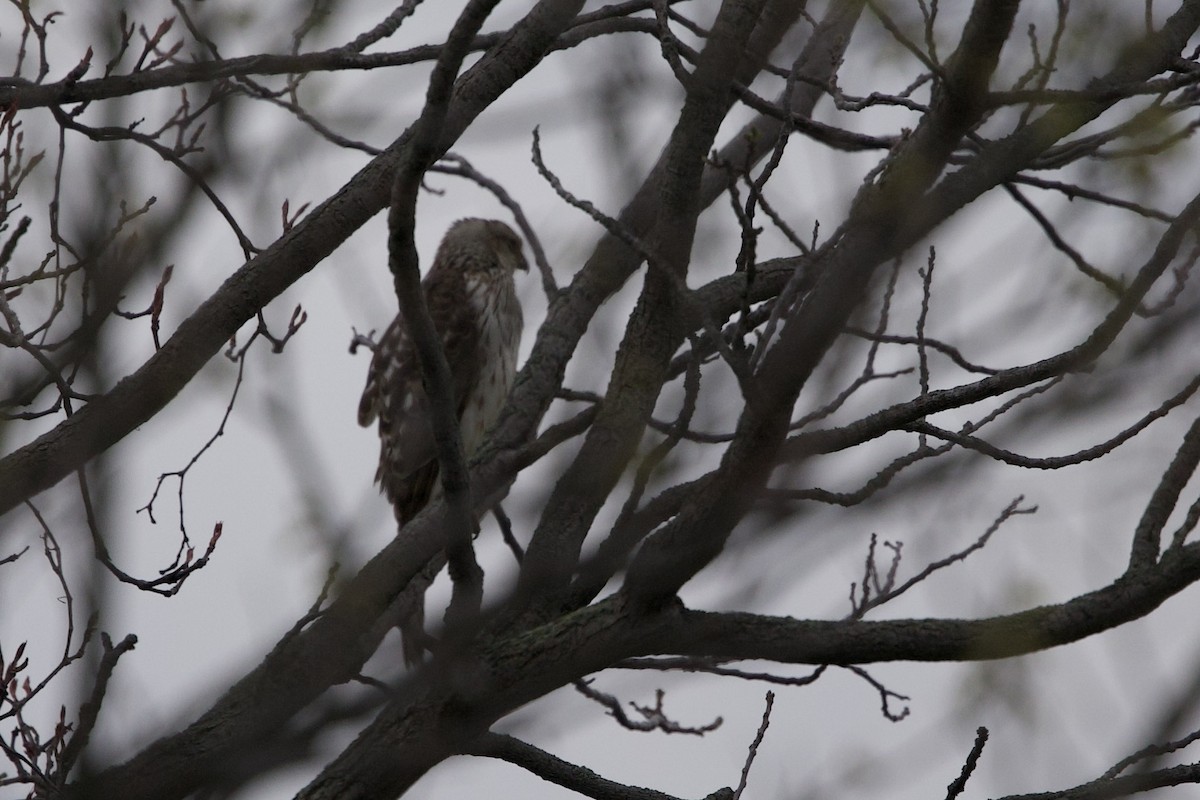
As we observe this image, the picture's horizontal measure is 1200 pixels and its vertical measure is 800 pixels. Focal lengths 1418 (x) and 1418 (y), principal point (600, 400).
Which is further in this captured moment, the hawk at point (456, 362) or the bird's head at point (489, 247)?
the bird's head at point (489, 247)

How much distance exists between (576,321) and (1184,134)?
2.54 meters

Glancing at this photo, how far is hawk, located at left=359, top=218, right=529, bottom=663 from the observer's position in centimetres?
747

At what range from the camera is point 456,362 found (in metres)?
7.73

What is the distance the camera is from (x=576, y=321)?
5.21 meters

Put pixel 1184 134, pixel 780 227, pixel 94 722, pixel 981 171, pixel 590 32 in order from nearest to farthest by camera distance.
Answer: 1. pixel 94 722
2. pixel 981 171
3. pixel 1184 134
4. pixel 780 227
5. pixel 590 32

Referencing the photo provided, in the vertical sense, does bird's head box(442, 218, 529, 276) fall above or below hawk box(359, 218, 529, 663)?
above

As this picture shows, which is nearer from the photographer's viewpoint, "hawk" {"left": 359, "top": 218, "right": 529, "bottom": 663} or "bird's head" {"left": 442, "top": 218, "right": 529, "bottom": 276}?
"hawk" {"left": 359, "top": 218, "right": 529, "bottom": 663}

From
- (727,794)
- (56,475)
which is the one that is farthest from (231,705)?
(727,794)

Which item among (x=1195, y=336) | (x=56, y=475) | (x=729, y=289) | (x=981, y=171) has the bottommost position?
(x=1195, y=336)

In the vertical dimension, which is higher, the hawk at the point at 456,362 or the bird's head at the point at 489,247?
the bird's head at the point at 489,247

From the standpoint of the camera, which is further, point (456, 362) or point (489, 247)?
point (489, 247)

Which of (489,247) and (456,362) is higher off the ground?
(489,247)

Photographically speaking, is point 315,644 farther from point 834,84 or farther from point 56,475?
point 834,84

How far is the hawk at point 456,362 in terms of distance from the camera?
24.5 ft
